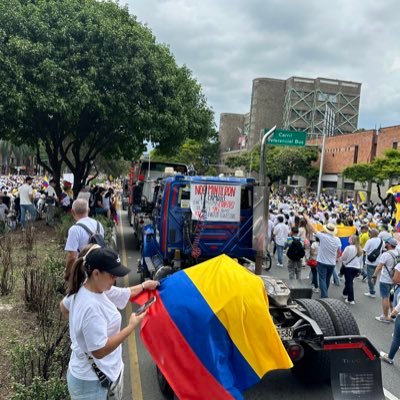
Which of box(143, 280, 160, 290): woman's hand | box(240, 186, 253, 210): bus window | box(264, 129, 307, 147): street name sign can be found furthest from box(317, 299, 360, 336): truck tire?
box(264, 129, 307, 147): street name sign

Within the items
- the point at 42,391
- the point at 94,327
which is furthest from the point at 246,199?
the point at 94,327

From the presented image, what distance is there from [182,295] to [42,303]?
9.67 feet

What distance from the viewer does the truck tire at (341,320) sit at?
4918mm

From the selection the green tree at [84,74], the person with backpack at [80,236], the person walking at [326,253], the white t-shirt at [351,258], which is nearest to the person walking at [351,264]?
the white t-shirt at [351,258]

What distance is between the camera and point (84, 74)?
13.3m

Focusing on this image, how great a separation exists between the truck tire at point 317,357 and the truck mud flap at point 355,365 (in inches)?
16.2

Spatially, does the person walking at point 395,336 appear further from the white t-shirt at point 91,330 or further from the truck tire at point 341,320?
the white t-shirt at point 91,330

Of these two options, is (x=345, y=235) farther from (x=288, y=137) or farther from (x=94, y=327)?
(x=94, y=327)

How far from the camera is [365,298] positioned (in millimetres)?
9656

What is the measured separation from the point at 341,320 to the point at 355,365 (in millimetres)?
664

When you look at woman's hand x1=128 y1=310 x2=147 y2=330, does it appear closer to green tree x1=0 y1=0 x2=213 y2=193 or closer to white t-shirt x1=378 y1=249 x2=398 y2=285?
white t-shirt x1=378 y1=249 x2=398 y2=285

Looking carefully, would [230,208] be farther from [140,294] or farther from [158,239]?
[140,294]

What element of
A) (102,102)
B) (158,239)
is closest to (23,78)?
(102,102)

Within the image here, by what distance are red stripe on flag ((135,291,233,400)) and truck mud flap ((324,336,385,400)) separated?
59.9 inches
